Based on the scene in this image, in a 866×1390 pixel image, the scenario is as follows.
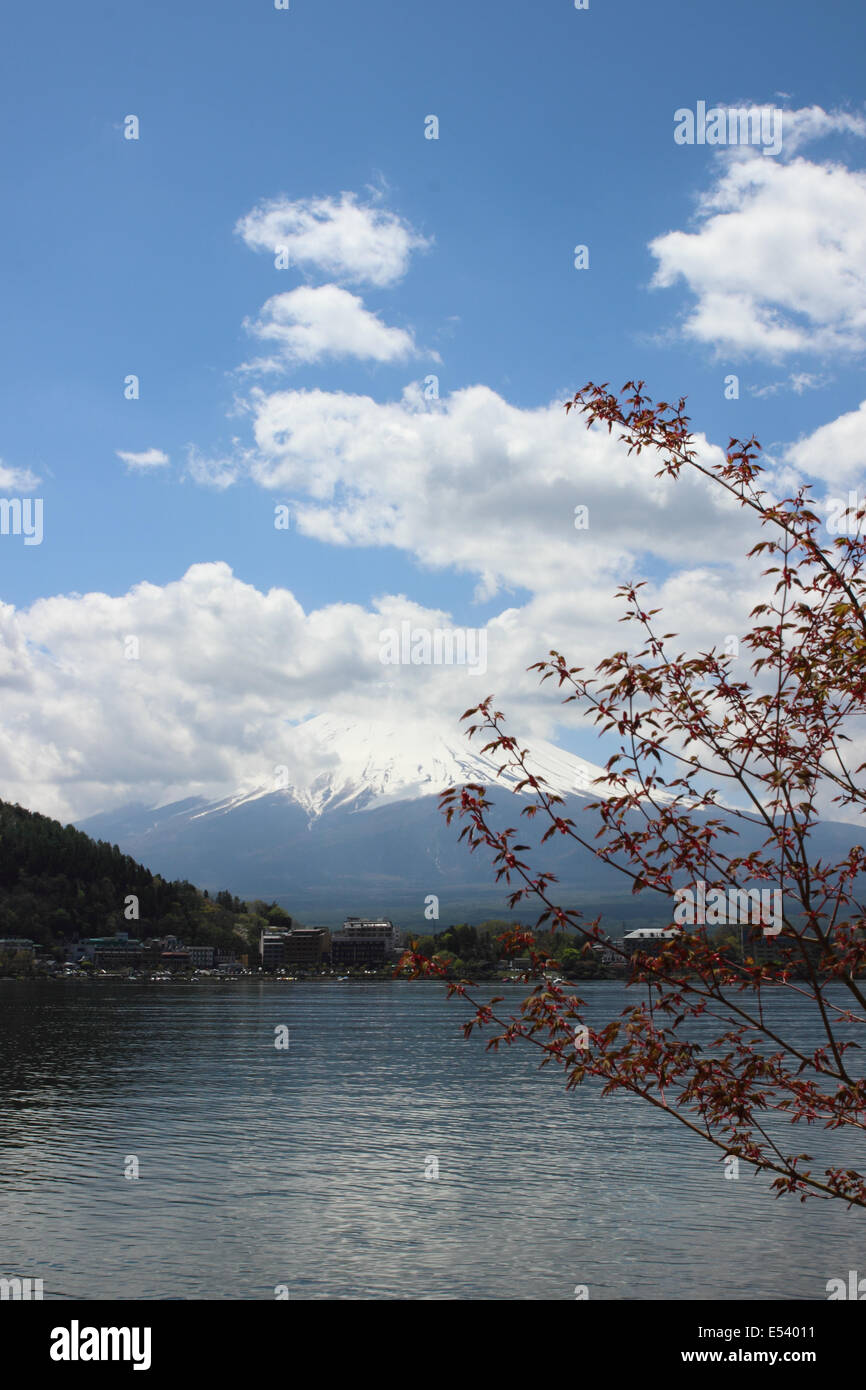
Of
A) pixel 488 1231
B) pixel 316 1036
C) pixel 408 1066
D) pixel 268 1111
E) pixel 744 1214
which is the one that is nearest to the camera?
pixel 488 1231

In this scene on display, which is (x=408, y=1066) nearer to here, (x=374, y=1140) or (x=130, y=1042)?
(x=130, y=1042)

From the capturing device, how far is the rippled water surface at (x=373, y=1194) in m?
21.8

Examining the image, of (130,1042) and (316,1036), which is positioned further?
(316,1036)

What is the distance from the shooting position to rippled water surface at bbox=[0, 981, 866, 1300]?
71.5 feet

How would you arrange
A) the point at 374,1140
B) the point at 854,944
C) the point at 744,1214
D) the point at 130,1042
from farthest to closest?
the point at 130,1042, the point at 374,1140, the point at 744,1214, the point at 854,944

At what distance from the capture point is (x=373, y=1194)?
2917 cm

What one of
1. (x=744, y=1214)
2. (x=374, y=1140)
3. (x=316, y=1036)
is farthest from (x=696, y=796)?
(x=316, y=1036)
